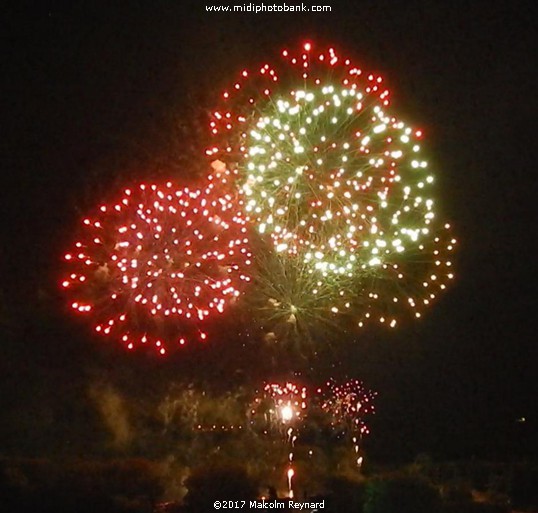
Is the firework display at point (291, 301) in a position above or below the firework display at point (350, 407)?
above

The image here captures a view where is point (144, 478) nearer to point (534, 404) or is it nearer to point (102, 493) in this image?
point (102, 493)

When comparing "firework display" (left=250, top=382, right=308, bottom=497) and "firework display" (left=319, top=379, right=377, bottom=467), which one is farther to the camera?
"firework display" (left=319, top=379, right=377, bottom=467)

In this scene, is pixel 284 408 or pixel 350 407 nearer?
pixel 284 408

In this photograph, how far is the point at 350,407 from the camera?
53.3 feet

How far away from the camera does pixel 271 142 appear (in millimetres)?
12883

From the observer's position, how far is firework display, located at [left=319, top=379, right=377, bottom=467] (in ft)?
49.2

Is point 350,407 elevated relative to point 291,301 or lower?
lower

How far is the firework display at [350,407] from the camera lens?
14984 mm

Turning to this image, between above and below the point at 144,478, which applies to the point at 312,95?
above

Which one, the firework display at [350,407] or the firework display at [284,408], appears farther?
the firework display at [350,407]

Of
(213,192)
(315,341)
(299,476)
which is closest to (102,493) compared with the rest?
(299,476)

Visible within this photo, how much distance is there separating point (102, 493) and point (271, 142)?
589cm

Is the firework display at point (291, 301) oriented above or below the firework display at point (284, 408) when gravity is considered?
above

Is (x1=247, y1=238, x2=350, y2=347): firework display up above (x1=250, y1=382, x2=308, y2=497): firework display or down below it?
above
